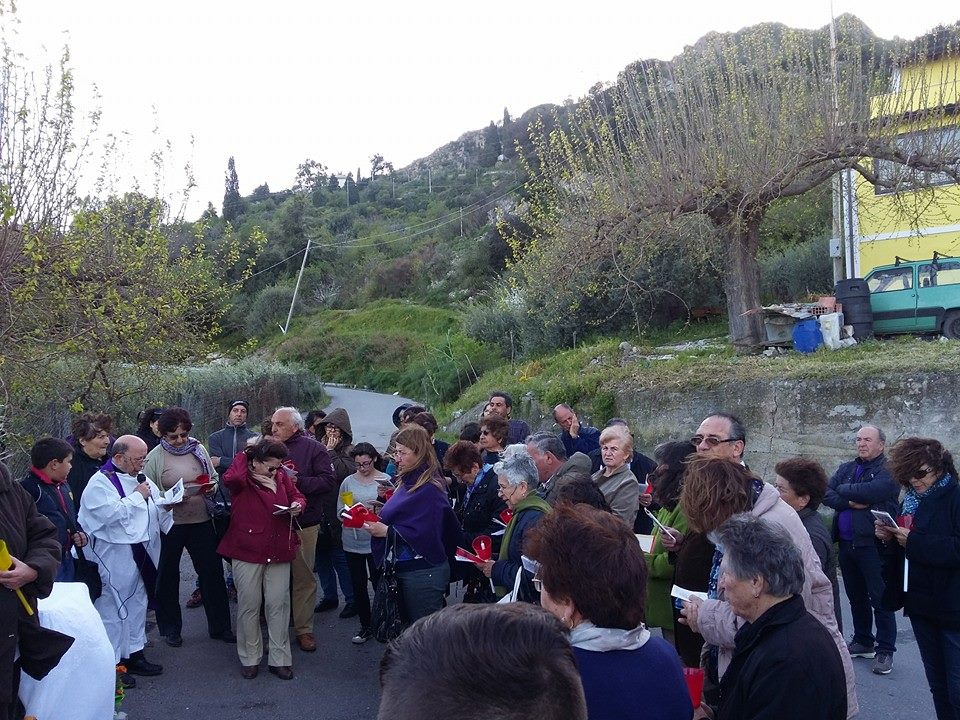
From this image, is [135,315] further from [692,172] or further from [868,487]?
[692,172]

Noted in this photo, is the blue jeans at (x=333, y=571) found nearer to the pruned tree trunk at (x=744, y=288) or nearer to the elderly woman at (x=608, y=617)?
the elderly woman at (x=608, y=617)

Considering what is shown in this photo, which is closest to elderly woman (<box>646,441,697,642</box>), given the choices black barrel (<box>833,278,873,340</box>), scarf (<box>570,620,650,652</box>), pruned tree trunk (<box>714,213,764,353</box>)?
scarf (<box>570,620,650,652</box>)

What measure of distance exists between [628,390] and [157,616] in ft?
28.5

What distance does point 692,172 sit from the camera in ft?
45.2

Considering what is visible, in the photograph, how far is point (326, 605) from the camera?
7.54 m

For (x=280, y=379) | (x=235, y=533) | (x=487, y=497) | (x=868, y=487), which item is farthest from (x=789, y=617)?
(x=280, y=379)

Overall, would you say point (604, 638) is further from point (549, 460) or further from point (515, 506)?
point (549, 460)

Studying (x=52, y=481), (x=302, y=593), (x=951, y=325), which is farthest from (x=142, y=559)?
(x=951, y=325)

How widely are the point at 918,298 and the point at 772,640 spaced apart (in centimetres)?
1438

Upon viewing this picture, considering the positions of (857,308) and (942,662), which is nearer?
(942,662)

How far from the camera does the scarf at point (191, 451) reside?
6.57m

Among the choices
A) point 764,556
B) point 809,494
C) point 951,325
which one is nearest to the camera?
point 764,556

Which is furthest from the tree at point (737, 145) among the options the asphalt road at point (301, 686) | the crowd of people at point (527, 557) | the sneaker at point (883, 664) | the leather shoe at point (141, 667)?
the leather shoe at point (141, 667)

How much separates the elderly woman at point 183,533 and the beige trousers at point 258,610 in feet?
2.56
